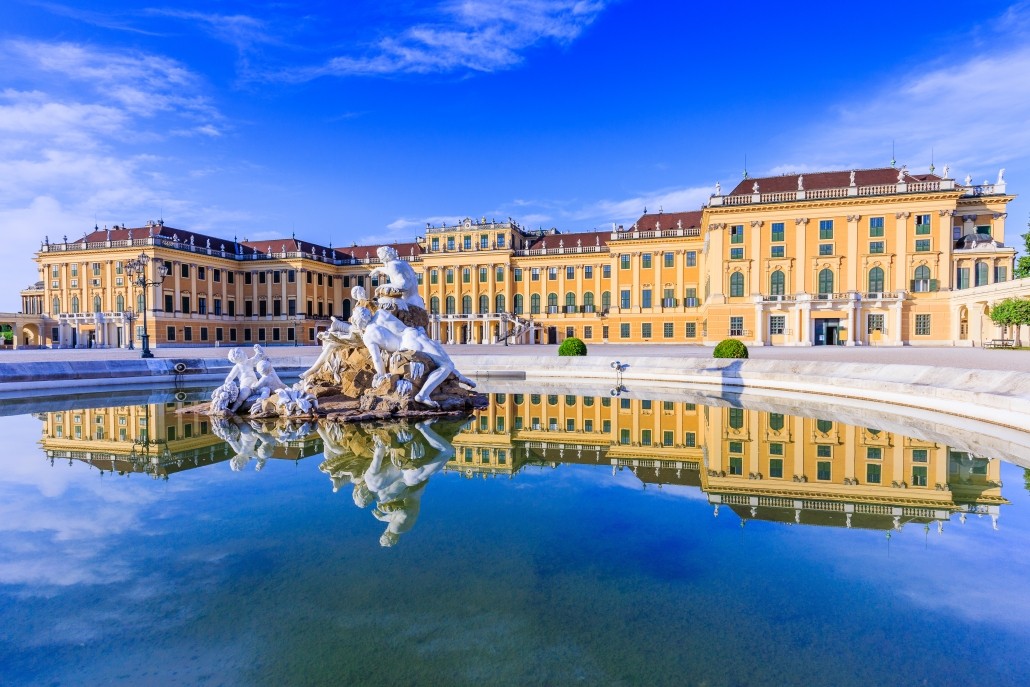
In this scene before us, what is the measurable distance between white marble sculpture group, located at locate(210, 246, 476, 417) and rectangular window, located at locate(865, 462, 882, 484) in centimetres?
824

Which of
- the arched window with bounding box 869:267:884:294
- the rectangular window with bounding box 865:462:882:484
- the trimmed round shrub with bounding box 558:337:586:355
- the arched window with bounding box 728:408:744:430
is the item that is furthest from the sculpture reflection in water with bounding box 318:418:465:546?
the arched window with bounding box 869:267:884:294

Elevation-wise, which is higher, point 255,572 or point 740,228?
point 740,228

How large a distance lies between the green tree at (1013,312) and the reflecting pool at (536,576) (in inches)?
→ 1006

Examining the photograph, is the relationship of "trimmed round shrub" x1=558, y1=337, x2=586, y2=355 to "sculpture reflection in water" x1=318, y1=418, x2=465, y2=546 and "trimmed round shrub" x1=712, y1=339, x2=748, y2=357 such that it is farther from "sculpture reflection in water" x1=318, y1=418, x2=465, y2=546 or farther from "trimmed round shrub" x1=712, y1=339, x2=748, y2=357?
"sculpture reflection in water" x1=318, y1=418, x2=465, y2=546

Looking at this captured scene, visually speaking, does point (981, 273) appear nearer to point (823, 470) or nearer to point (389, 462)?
point (823, 470)

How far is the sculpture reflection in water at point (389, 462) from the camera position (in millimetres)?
5801

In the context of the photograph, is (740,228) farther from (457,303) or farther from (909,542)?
(909,542)

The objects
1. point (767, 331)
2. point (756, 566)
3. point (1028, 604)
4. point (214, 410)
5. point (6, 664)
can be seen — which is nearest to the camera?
point (6, 664)

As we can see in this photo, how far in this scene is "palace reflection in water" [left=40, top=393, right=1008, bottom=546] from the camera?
19.8 ft

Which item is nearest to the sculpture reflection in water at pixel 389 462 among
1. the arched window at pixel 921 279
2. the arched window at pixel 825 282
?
the arched window at pixel 825 282

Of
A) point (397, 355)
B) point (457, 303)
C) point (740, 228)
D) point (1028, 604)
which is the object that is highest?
point (740, 228)

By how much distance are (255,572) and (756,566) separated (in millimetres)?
4079

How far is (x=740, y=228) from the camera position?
1676 inches

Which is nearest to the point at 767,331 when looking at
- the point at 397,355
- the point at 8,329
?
the point at 397,355
